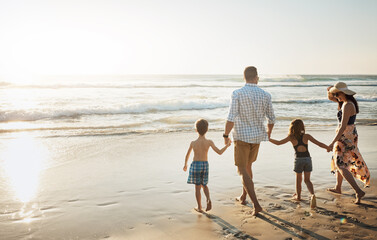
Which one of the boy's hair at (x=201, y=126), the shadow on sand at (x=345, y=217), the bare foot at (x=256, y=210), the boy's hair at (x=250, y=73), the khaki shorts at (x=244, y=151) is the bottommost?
the shadow on sand at (x=345, y=217)

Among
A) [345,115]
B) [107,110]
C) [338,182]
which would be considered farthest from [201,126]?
[107,110]

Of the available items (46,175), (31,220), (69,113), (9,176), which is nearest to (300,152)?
(31,220)

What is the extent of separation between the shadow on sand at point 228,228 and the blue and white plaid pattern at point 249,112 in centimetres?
100

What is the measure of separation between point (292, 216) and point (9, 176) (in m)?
4.82

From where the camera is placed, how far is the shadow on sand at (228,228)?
3.45 m

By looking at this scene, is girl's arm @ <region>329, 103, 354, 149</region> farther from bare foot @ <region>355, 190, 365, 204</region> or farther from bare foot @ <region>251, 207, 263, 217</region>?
bare foot @ <region>251, 207, 263, 217</region>

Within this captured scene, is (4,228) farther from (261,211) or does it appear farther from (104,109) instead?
(104,109)

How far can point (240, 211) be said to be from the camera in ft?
13.8

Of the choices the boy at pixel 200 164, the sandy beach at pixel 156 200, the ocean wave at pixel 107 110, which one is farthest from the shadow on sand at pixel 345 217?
the ocean wave at pixel 107 110

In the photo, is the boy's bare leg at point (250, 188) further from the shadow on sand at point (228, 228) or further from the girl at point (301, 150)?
the girl at point (301, 150)

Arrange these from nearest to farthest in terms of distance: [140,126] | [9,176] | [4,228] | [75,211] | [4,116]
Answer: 1. [4,228]
2. [75,211]
3. [9,176]
4. [140,126]
5. [4,116]

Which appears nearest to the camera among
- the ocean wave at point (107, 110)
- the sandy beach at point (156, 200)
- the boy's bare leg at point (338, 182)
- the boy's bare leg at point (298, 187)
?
the sandy beach at point (156, 200)

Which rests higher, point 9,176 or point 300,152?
point 300,152

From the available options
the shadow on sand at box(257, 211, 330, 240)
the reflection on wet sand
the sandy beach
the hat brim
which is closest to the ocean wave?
the reflection on wet sand
